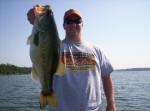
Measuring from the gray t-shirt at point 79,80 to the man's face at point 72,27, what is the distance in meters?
0.20

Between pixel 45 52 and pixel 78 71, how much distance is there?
0.95m

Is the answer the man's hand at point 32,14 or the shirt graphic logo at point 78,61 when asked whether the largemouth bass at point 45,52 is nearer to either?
the man's hand at point 32,14

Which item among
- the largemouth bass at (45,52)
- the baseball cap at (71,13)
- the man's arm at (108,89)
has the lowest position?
the man's arm at (108,89)

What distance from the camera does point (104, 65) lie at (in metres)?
3.62

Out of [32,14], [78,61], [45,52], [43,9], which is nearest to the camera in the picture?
[45,52]

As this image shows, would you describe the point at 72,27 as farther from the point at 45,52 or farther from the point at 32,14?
the point at 45,52

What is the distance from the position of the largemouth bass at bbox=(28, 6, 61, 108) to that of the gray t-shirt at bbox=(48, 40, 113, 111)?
0.56 meters

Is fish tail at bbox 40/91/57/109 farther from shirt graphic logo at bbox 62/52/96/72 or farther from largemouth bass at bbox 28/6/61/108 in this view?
shirt graphic logo at bbox 62/52/96/72

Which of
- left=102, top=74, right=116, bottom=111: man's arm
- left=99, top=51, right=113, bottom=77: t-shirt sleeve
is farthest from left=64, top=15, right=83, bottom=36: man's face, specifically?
left=102, top=74, right=116, bottom=111: man's arm

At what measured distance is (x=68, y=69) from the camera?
10.0 feet

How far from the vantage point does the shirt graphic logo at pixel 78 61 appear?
10.2 feet

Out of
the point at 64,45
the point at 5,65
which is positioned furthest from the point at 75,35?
the point at 5,65

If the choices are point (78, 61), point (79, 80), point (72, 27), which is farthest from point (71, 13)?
point (79, 80)

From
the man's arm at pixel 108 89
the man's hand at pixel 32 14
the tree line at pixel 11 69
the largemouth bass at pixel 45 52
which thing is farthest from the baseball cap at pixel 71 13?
the tree line at pixel 11 69
